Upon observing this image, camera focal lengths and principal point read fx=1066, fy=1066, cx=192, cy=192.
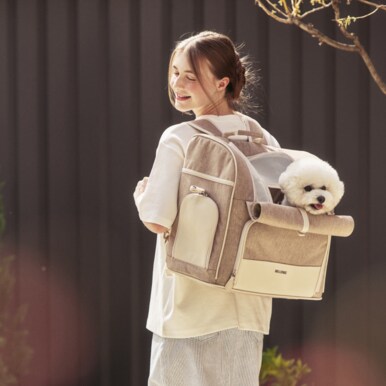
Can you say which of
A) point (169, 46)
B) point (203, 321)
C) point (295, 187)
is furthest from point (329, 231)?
point (169, 46)

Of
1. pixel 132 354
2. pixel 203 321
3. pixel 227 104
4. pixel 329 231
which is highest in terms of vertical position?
pixel 227 104

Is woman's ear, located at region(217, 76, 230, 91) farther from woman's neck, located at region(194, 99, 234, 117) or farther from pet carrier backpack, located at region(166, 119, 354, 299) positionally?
pet carrier backpack, located at region(166, 119, 354, 299)

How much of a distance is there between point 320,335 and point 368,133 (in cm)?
111

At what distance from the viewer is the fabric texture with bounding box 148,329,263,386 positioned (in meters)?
3.46

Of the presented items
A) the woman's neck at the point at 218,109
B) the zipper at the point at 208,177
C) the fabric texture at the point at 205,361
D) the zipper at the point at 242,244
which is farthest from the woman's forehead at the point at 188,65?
the fabric texture at the point at 205,361

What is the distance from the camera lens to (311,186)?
3.38 m

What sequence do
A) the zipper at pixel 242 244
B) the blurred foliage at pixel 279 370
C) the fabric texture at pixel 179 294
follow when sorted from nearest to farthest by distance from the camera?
the zipper at pixel 242 244
the fabric texture at pixel 179 294
the blurred foliage at pixel 279 370

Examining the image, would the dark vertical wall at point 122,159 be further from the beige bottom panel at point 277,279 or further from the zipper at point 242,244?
the zipper at point 242,244

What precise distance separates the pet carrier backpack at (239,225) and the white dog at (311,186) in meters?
0.04

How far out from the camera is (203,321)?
11.4 feet

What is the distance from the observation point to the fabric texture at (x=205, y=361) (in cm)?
346

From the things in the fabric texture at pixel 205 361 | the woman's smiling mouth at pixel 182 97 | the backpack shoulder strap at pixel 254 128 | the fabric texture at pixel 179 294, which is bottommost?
the fabric texture at pixel 205 361

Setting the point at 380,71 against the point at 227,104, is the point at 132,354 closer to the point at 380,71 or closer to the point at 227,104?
the point at 380,71

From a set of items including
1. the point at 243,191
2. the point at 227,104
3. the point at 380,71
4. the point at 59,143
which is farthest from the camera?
the point at 59,143
